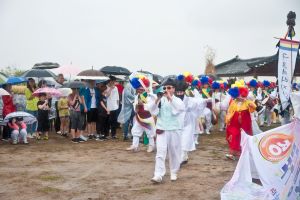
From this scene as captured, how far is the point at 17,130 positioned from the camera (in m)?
10.8

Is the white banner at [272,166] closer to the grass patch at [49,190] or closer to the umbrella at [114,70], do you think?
the grass patch at [49,190]

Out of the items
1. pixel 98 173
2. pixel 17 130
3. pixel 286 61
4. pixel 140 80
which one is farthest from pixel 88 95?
pixel 286 61

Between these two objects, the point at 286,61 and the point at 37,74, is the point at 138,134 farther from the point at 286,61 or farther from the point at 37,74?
the point at 37,74

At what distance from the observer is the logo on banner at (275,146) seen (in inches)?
195

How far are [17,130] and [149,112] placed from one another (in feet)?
13.2

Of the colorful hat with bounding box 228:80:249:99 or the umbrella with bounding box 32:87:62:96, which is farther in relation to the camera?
the umbrella with bounding box 32:87:62:96

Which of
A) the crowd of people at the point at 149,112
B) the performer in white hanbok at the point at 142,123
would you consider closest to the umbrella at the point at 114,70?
the crowd of people at the point at 149,112

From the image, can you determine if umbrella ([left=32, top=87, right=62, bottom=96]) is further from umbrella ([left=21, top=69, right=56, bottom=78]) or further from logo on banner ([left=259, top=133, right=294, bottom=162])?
logo on banner ([left=259, top=133, right=294, bottom=162])

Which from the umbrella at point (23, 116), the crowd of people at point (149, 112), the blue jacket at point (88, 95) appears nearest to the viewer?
the crowd of people at point (149, 112)

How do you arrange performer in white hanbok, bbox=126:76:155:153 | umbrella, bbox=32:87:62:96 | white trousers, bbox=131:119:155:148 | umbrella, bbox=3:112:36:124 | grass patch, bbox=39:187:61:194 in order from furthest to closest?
umbrella, bbox=32:87:62:96
umbrella, bbox=3:112:36:124
white trousers, bbox=131:119:155:148
performer in white hanbok, bbox=126:76:155:153
grass patch, bbox=39:187:61:194

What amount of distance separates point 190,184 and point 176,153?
59cm

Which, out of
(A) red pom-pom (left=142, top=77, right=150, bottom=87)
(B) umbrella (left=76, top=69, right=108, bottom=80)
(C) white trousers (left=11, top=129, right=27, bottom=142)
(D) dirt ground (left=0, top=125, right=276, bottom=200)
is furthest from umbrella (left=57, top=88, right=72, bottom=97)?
(A) red pom-pom (left=142, top=77, right=150, bottom=87)

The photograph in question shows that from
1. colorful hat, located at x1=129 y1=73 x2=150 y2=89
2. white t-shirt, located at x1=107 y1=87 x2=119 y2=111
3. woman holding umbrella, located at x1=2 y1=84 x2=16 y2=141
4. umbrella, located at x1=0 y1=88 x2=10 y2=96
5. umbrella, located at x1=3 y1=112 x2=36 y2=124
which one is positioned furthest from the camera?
white t-shirt, located at x1=107 y1=87 x2=119 y2=111

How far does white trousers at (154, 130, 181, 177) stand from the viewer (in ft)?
21.7
